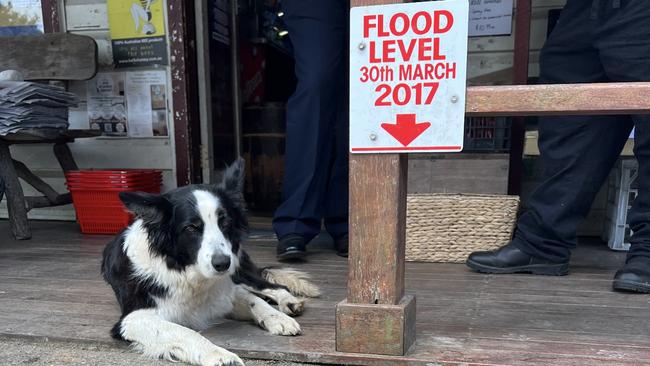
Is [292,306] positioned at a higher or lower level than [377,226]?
lower

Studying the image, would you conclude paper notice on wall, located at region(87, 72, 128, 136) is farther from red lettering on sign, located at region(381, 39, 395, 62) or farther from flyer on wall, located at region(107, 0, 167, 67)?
red lettering on sign, located at region(381, 39, 395, 62)

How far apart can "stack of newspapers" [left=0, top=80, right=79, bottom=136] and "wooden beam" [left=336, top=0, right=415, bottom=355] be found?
2.45 meters

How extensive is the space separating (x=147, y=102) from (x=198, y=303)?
2.18m

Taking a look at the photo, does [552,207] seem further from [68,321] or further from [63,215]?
→ [63,215]

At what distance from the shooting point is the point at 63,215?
3.77 meters

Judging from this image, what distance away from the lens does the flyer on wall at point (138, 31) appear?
11.0ft

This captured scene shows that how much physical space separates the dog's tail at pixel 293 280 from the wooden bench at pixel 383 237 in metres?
0.55

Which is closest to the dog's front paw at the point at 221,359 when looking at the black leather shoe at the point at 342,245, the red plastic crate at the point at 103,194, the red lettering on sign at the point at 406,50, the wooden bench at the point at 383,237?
the wooden bench at the point at 383,237

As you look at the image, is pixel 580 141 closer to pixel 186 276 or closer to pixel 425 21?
pixel 425 21

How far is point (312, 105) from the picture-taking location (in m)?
2.43

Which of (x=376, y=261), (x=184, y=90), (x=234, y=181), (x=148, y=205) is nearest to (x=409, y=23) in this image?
(x=376, y=261)

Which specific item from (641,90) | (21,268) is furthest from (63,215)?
(641,90)

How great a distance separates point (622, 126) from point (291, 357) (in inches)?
67.4

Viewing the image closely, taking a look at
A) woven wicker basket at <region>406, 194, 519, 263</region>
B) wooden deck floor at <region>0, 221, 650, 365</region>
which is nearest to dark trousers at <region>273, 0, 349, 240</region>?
wooden deck floor at <region>0, 221, 650, 365</region>
